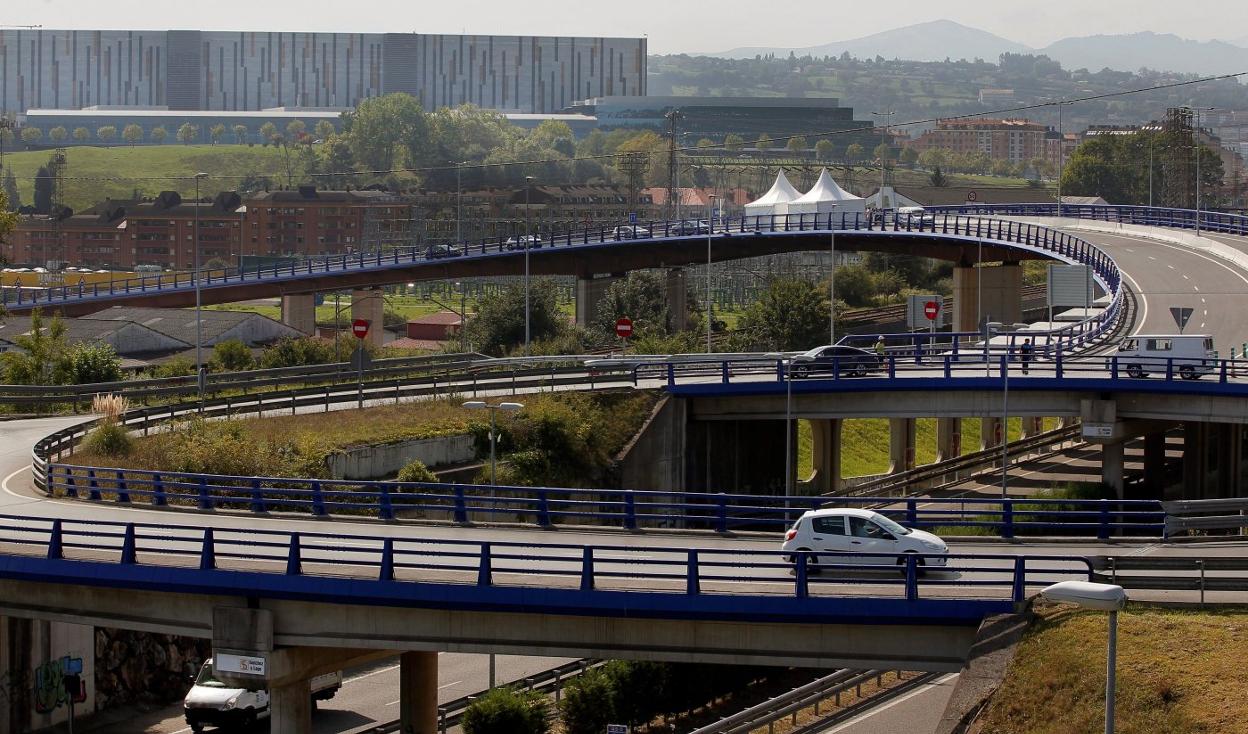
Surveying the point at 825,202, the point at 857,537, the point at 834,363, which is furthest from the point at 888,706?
the point at 825,202

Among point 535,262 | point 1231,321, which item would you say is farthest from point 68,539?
point 535,262

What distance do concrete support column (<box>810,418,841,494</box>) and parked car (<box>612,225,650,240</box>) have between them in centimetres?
3745

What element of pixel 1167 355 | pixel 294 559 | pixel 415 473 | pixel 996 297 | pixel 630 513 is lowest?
pixel 415 473

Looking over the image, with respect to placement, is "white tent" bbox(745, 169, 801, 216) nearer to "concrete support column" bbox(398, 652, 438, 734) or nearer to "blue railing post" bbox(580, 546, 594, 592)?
"concrete support column" bbox(398, 652, 438, 734)

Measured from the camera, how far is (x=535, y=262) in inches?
3927

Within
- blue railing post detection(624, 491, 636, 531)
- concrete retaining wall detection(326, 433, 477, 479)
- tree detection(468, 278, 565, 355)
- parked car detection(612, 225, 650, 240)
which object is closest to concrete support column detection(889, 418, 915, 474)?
tree detection(468, 278, 565, 355)

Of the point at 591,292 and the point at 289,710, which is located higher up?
the point at 591,292

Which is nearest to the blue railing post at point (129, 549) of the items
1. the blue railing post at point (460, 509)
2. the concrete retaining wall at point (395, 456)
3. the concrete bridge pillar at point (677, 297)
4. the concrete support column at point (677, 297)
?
the blue railing post at point (460, 509)

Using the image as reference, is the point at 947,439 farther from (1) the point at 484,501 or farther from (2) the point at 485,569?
(2) the point at 485,569

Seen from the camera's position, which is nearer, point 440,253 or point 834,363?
point 834,363

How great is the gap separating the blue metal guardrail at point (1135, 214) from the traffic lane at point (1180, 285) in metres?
6.57

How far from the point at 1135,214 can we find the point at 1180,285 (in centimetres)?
3308

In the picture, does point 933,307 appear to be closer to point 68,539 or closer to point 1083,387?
point 1083,387

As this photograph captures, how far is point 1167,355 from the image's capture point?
5188cm
